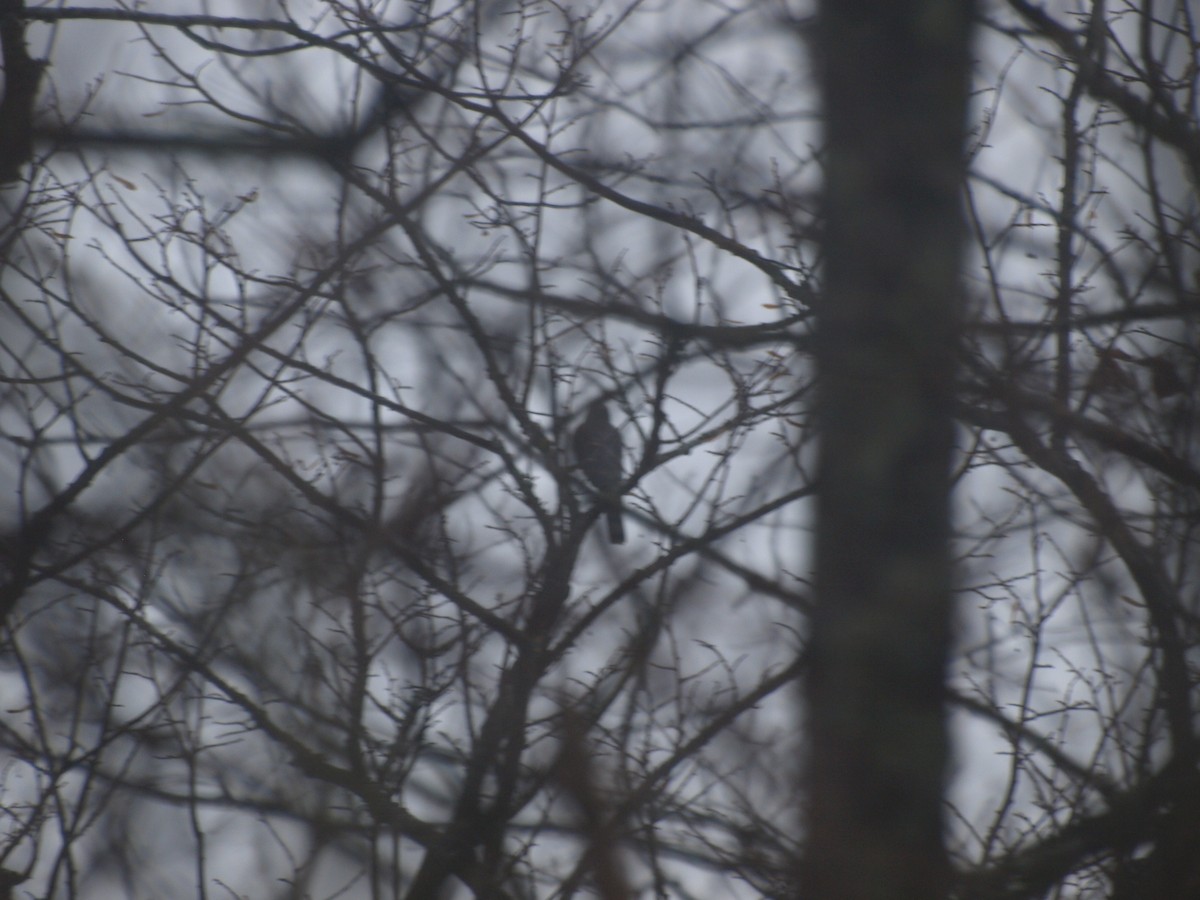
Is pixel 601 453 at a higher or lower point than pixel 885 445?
higher

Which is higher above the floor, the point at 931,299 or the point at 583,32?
the point at 583,32

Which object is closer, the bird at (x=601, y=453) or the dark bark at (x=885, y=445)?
the dark bark at (x=885, y=445)

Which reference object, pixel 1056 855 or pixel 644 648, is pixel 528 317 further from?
pixel 1056 855

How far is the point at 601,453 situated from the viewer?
4.22 metres

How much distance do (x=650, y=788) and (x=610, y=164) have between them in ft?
7.38

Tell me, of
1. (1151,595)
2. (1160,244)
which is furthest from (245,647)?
(1160,244)

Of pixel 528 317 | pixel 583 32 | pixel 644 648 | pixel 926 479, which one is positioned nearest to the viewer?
pixel 926 479

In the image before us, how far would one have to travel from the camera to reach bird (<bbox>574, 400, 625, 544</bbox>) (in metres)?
4.08

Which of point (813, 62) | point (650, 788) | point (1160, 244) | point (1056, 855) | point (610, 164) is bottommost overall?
point (1056, 855)

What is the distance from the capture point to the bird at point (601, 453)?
408 centimetres

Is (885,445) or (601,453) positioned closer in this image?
(885,445)

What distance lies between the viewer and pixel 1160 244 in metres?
3.82

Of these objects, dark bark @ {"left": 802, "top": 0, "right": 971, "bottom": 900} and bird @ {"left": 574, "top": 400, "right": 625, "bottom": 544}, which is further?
bird @ {"left": 574, "top": 400, "right": 625, "bottom": 544}

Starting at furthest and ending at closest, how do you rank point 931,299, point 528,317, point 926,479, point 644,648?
1. point 528,317
2. point 644,648
3. point 931,299
4. point 926,479
